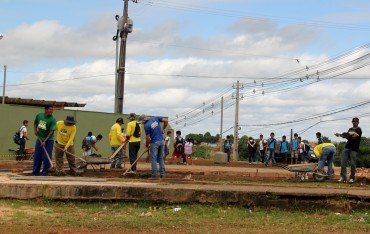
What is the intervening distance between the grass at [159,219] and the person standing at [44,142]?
323cm

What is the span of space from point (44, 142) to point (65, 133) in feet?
3.03

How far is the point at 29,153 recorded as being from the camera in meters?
26.1

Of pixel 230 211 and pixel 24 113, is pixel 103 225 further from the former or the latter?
pixel 24 113

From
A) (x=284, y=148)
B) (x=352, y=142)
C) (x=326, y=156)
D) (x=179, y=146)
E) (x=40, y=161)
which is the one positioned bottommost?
(x=40, y=161)

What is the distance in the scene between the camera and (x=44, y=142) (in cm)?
1375

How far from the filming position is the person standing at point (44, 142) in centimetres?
1370

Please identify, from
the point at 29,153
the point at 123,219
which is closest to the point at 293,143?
the point at 29,153

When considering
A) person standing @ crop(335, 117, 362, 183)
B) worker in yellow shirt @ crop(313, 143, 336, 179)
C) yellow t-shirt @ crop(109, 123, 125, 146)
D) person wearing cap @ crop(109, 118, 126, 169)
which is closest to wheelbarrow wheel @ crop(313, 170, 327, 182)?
worker in yellow shirt @ crop(313, 143, 336, 179)

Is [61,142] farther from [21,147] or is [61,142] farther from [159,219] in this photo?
[21,147]

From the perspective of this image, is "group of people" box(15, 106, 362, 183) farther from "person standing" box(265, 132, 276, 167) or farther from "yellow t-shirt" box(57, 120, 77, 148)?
"person standing" box(265, 132, 276, 167)

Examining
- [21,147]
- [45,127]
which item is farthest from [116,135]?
[21,147]

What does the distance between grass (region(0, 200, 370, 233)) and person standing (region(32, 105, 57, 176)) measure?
3.23m

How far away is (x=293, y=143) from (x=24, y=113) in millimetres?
13346

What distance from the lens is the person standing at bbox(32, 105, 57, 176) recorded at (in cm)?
1370
